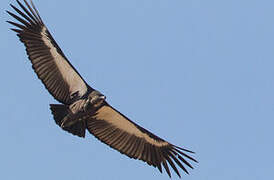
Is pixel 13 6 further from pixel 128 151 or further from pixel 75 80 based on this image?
pixel 128 151

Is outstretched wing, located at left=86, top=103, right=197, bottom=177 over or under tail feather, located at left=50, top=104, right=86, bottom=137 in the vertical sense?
over

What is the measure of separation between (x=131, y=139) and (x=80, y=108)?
2517 millimetres

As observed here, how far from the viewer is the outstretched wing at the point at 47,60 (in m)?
22.6

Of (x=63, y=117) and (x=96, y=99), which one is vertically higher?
(x=96, y=99)

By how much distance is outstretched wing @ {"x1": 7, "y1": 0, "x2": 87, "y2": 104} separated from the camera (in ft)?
74.1

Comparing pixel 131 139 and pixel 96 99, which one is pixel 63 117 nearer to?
pixel 96 99

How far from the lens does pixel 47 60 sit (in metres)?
22.7

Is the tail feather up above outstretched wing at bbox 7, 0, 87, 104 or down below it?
below

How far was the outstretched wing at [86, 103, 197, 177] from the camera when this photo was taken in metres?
23.2

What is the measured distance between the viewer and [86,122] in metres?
→ 23.0

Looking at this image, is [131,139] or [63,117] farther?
[131,139]

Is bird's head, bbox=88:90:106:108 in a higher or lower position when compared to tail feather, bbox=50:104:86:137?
higher

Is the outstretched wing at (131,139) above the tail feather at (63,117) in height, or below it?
above

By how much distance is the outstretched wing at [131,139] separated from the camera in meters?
23.2
